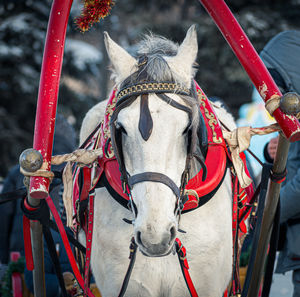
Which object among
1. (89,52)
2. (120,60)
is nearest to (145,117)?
(120,60)

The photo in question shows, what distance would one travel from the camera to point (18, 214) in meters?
5.10

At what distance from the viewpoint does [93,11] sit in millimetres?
2365

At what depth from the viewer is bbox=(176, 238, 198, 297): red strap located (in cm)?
229

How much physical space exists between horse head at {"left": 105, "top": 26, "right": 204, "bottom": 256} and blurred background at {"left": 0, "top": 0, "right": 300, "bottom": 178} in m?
8.17

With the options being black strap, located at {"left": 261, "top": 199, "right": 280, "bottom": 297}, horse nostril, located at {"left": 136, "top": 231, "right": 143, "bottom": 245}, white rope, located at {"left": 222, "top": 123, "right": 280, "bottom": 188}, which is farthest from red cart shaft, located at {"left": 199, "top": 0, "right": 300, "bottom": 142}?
horse nostril, located at {"left": 136, "top": 231, "right": 143, "bottom": 245}

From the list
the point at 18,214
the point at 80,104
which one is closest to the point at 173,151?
the point at 18,214

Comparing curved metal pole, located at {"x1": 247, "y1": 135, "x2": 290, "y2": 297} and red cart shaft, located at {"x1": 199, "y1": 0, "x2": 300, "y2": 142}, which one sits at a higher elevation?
red cart shaft, located at {"x1": 199, "y1": 0, "x2": 300, "y2": 142}

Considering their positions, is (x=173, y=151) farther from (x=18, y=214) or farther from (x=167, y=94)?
(x=18, y=214)

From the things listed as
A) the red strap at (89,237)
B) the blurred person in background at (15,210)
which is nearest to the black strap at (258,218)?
the red strap at (89,237)

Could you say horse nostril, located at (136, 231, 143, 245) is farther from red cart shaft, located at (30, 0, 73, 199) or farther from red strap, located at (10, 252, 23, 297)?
red strap, located at (10, 252, 23, 297)

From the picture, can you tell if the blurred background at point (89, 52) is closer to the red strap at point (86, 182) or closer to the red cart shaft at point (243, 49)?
the red strap at point (86, 182)

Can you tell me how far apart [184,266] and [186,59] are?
3.42 ft

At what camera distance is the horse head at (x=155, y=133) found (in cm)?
191

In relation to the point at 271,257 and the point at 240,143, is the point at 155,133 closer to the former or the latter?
the point at 240,143
